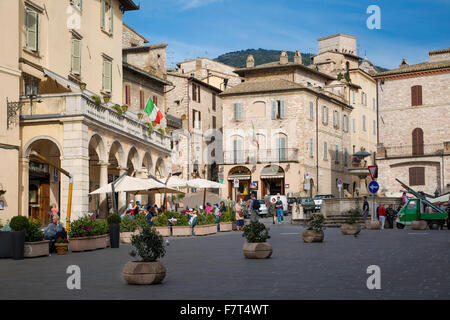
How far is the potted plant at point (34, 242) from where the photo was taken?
17.6 meters

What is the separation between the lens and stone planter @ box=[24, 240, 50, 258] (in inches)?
691

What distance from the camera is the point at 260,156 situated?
64.2 m

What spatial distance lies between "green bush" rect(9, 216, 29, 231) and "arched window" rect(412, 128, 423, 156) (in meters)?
44.4

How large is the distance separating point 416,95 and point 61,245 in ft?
146

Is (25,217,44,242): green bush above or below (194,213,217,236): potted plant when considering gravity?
above

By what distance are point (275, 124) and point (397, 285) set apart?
5442cm

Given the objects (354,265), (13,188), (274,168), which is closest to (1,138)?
(13,188)

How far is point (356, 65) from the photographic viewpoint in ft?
277

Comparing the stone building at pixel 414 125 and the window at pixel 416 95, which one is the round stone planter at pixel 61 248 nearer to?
the stone building at pixel 414 125

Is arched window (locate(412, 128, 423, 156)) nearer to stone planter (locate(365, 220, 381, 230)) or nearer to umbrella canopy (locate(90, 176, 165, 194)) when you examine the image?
stone planter (locate(365, 220, 381, 230))

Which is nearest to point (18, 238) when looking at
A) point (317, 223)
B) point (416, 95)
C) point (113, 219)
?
point (113, 219)

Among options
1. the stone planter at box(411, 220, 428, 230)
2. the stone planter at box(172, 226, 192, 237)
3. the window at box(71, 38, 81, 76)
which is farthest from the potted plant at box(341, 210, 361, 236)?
the window at box(71, 38, 81, 76)

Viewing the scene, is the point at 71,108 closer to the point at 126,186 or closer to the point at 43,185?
the point at 126,186
